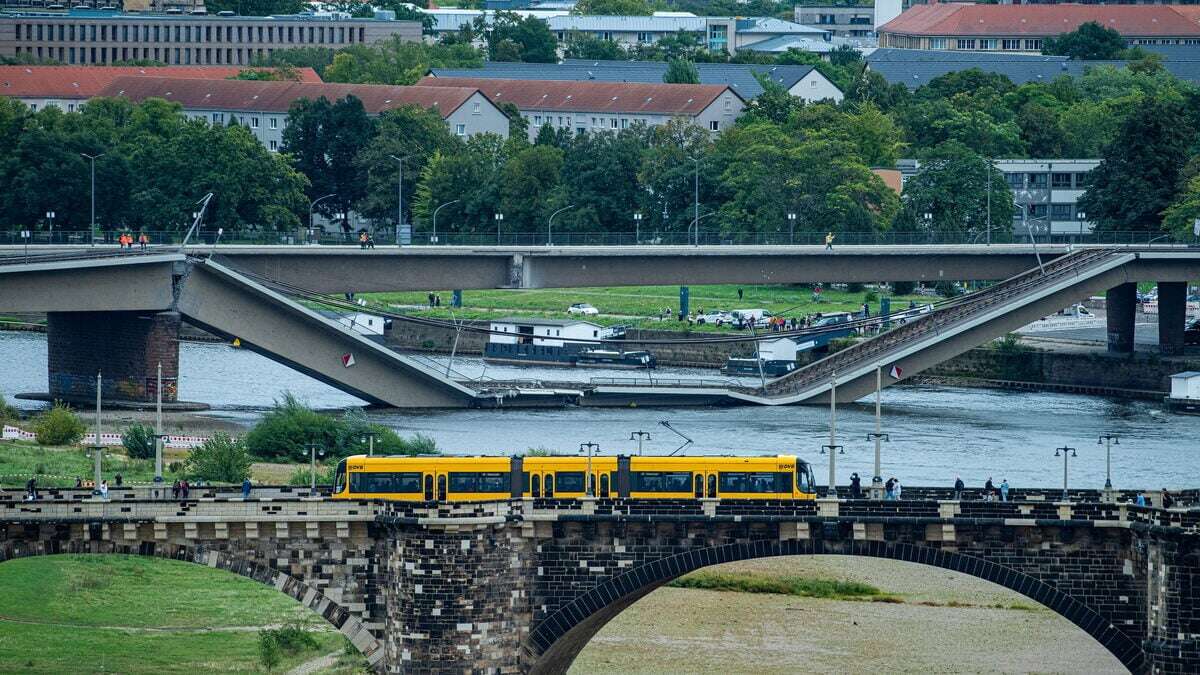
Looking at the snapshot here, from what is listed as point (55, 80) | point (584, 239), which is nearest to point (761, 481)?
point (584, 239)

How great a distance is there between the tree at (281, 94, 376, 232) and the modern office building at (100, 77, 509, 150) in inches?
322

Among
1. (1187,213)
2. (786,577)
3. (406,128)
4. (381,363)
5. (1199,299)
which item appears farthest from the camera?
(406,128)

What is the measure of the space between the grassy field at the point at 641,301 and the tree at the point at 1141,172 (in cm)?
1021

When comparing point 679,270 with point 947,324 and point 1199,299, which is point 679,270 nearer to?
point 947,324

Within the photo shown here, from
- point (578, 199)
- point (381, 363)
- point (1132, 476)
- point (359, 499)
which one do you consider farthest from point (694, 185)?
point (359, 499)

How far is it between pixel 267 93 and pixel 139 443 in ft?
307

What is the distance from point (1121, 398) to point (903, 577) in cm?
4046

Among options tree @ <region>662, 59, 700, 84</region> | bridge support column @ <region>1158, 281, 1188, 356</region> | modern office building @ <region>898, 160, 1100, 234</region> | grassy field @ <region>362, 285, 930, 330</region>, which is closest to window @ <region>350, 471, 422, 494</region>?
bridge support column @ <region>1158, 281, 1188, 356</region>

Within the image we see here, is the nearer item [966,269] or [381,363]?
[381,363]

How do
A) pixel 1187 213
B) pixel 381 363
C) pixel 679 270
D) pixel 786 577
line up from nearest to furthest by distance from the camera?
pixel 786 577
pixel 381 363
pixel 679 270
pixel 1187 213

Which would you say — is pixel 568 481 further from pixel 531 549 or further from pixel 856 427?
pixel 856 427

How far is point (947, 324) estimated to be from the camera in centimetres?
10525

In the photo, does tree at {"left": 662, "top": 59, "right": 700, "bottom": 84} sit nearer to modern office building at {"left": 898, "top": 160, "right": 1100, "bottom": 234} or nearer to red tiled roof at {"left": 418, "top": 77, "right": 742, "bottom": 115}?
red tiled roof at {"left": 418, "top": 77, "right": 742, "bottom": 115}

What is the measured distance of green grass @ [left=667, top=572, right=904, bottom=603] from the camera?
68312 millimetres
